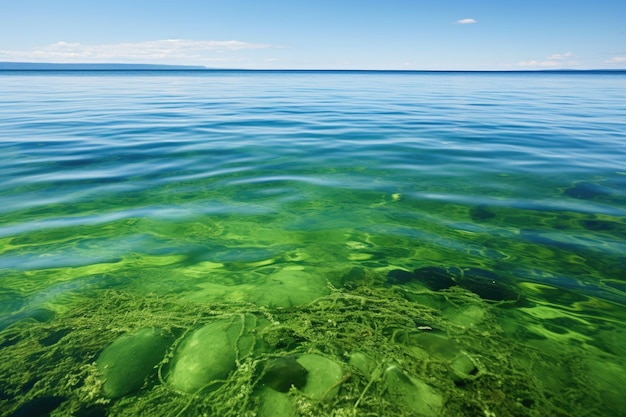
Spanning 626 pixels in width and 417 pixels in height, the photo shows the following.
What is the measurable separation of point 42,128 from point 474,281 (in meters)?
15.3

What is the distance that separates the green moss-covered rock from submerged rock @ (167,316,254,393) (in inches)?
6.5

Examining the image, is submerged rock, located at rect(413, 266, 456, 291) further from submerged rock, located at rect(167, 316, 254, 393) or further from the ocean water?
submerged rock, located at rect(167, 316, 254, 393)

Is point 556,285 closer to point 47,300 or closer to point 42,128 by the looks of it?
point 47,300

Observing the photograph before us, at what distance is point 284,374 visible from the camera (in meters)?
2.24

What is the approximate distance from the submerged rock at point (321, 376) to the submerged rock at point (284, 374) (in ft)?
0.14

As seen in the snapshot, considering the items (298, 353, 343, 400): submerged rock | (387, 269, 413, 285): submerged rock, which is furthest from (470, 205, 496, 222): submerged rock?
(298, 353, 343, 400): submerged rock

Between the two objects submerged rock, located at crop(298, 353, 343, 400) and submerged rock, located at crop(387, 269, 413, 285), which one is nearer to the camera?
submerged rock, located at crop(298, 353, 343, 400)

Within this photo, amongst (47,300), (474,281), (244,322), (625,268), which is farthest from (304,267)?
(625,268)

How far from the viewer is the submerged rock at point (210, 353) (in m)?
2.22

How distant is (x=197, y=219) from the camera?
4879 mm

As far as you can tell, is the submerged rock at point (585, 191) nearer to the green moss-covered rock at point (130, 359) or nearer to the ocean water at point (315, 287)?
the ocean water at point (315, 287)

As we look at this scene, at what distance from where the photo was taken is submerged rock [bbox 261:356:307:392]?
2168 mm

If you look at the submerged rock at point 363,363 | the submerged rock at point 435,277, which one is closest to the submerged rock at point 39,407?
the submerged rock at point 363,363

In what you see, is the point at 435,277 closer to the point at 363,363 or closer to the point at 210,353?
the point at 363,363
